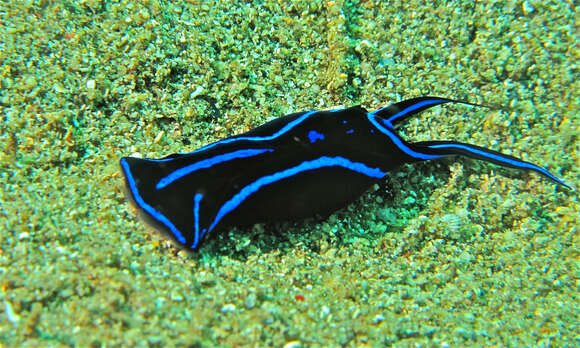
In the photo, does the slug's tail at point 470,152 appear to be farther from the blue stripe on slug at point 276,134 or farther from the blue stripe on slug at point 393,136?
the blue stripe on slug at point 276,134

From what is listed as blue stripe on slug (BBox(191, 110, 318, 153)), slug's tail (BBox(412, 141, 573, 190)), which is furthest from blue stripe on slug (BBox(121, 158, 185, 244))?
slug's tail (BBox(412, 141, 573, 190))

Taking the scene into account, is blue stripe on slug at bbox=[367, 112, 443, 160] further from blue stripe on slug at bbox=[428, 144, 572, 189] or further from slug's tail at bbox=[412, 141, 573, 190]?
blue stripe on slug at bbox=[428, 144, 572, 189]

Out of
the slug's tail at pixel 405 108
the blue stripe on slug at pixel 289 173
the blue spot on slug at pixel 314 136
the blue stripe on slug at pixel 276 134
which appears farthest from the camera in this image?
the slug's tail at pixel 405 108

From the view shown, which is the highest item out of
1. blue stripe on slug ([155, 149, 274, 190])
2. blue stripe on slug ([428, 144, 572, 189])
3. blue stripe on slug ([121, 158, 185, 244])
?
blue stripe on slug ([155, 149, 274, 190])

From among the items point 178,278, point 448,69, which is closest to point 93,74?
point 178,278

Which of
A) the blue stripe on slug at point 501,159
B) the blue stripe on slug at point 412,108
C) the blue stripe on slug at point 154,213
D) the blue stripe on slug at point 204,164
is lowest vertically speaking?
the blue stripe on slug at point 501,159

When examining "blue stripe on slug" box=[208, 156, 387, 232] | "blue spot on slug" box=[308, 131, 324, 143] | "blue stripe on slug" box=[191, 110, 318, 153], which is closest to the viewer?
"blue stripe on slug" box=[208, 156, 387, 232]

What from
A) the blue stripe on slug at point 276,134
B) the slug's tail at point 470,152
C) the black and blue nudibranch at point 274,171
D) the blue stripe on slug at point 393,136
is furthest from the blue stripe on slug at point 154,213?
the slug's tail at point 470,152

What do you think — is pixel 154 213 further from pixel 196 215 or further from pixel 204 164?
pixel 204 164
